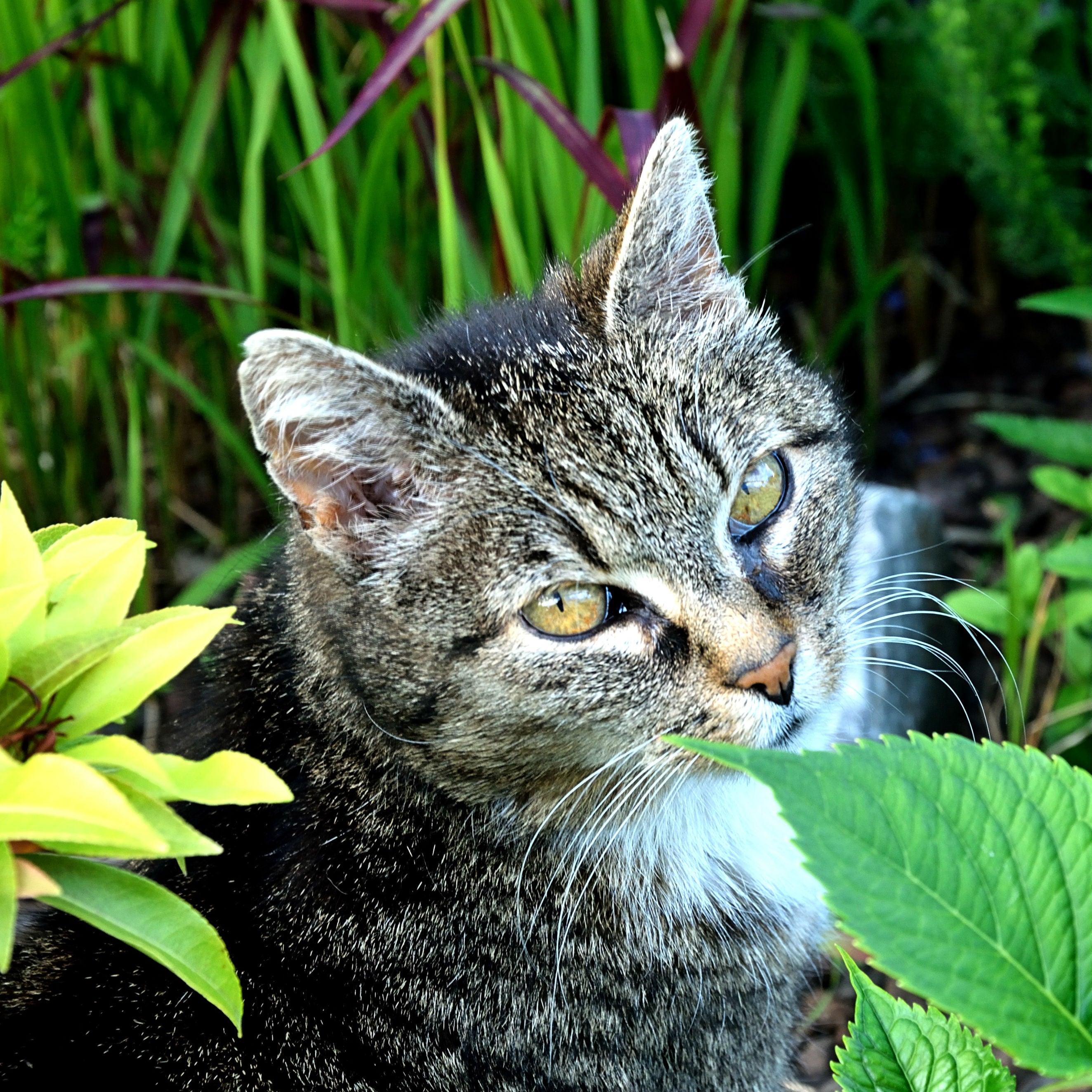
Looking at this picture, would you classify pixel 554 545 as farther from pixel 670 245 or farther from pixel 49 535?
pixel 49 535

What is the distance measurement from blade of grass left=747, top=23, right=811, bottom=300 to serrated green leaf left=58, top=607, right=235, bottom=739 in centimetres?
247

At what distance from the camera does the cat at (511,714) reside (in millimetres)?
1879

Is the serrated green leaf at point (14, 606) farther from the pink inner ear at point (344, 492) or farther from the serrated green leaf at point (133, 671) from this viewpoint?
the pink inner ear at point (344, 492)

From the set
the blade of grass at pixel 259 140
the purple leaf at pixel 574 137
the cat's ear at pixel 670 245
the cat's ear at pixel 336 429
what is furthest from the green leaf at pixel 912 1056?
the blade of grass at pixel 259 140

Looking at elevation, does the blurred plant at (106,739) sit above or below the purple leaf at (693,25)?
below

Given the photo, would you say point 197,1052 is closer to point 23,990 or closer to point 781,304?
point 23,990

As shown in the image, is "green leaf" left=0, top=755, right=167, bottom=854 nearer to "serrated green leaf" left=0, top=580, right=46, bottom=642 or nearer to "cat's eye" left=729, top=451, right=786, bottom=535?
"serrated green leaf" left=0, top=580, right=46, bottom=642

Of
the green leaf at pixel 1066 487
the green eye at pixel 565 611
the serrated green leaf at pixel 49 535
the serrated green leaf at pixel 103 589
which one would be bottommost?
the green leaf at pixel 1066 487

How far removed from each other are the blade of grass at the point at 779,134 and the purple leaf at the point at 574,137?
2.63 ft

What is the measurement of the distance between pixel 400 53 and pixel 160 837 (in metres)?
1.95

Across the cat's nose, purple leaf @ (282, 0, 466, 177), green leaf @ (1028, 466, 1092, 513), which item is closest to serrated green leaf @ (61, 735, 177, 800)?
the cat's nose

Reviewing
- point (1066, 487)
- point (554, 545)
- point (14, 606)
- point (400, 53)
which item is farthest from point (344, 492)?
point (1066, 487)

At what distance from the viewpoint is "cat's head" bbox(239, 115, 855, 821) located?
1.88 metres

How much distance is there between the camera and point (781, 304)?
483 cm
